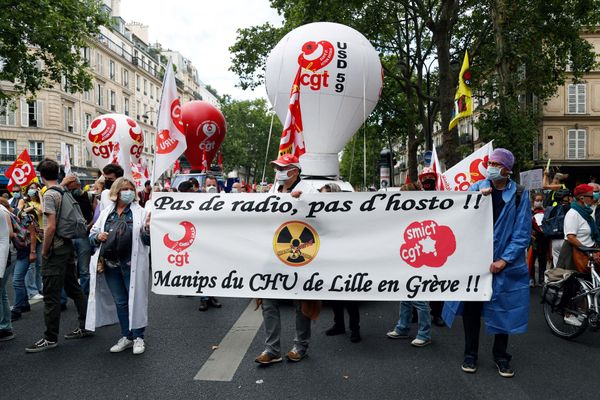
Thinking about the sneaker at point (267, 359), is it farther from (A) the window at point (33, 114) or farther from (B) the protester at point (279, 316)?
(A) the window at point (33, 114)

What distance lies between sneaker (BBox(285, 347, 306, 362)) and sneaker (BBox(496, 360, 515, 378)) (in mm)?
1833

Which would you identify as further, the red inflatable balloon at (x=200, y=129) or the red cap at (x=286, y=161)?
the red inflatable balloon at (x=200, y=129)

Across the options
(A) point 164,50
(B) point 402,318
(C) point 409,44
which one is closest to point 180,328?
(B) point 402,318

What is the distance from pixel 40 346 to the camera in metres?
5.35

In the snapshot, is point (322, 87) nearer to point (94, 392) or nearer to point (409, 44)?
point (94, 392)

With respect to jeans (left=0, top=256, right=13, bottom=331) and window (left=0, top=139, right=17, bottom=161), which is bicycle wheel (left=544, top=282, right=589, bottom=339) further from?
window (left=0, top=139, right=17, bottom=161)

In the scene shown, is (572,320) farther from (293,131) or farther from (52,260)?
(52,260)

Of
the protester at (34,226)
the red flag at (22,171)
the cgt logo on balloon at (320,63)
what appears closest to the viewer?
the protester at (34,226)

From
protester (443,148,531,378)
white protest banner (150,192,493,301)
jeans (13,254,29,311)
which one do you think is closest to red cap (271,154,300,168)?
white protest banner (150,192,493,301)

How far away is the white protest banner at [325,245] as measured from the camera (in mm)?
4652

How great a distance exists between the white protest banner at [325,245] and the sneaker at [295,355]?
64 centimetres

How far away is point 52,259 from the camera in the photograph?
17.6 feet

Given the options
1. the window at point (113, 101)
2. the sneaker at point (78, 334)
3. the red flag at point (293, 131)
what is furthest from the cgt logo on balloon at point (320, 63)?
the window at point (113, 101)

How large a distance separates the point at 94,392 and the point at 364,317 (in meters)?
3.64
